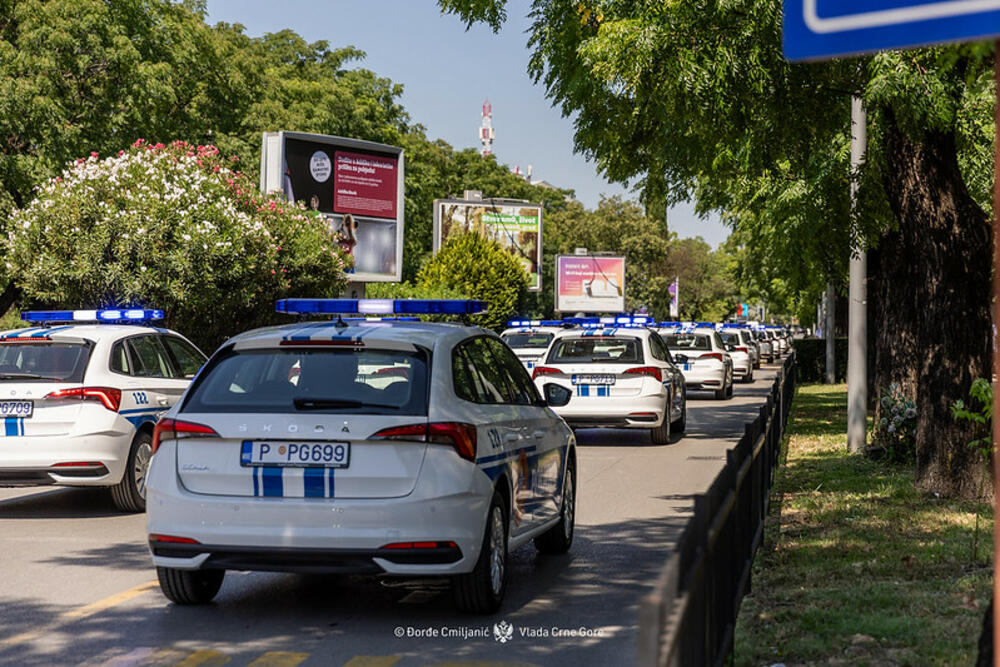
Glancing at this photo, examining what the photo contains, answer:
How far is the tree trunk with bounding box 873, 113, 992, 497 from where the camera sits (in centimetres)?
1118

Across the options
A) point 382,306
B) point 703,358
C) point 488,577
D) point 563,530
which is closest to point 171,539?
point 488,577

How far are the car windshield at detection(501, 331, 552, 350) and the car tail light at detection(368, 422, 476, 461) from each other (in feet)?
70.3

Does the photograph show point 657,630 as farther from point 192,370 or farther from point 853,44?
point 192,370

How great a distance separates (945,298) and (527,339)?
18538 mm

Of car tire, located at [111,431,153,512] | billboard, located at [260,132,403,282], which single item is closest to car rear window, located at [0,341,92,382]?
car tire, located at [111,431,153,512]

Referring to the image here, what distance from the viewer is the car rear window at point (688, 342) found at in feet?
103

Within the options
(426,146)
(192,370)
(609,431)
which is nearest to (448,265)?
(426,146)

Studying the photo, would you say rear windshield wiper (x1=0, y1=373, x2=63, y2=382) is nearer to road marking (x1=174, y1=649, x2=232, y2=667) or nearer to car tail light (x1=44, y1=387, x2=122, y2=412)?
car tail light (x1=44, y1=387, x2=122, y2=412)

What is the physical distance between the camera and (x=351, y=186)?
4184cm

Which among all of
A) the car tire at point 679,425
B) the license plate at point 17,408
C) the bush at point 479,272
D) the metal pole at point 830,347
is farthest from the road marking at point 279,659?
the bush at point 479,272

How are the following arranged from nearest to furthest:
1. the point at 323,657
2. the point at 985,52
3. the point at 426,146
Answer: the point at 985,52, the point at 323,657, the point at 426,146

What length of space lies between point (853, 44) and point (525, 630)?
4.52m

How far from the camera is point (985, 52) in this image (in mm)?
3666

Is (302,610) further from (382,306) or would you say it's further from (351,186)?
(351,186)
